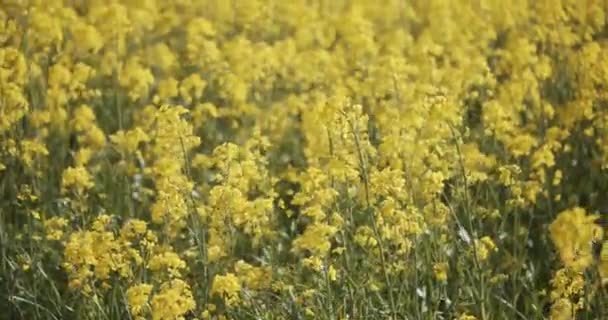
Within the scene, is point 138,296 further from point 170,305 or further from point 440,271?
point 440,271

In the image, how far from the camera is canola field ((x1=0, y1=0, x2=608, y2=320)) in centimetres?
392

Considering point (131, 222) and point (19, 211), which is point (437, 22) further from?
point (131, 222)

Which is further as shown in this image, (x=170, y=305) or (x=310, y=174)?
(x=310, y=174)

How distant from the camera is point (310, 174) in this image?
3.98 meters

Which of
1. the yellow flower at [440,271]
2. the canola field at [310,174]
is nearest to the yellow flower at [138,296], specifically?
the canola field at [310,174]

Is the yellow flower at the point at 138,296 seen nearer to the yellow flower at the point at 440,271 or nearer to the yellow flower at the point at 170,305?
the yellow flower at the point at 170,305

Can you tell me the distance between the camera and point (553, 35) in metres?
6.21

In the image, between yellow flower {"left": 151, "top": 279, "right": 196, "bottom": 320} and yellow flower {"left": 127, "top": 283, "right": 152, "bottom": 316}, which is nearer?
yellow flower {"left": 151, "top": 279, "right": 196, "bottom": 320}

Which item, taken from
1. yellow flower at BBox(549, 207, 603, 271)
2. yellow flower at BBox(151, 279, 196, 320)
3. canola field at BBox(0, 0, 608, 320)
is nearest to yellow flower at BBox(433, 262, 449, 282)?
canola field at BBox(0, 0, 608, 320)

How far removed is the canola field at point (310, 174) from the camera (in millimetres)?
3924

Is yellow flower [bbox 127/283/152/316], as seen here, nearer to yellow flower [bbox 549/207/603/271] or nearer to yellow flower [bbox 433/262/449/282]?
yellow flower [bbox 433/262/449/282]

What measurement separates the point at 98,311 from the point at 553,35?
303 centimetres

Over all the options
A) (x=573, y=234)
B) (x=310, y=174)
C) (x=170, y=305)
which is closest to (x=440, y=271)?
(x=310, y=174)

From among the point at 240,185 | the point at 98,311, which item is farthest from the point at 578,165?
the point at 98,311
